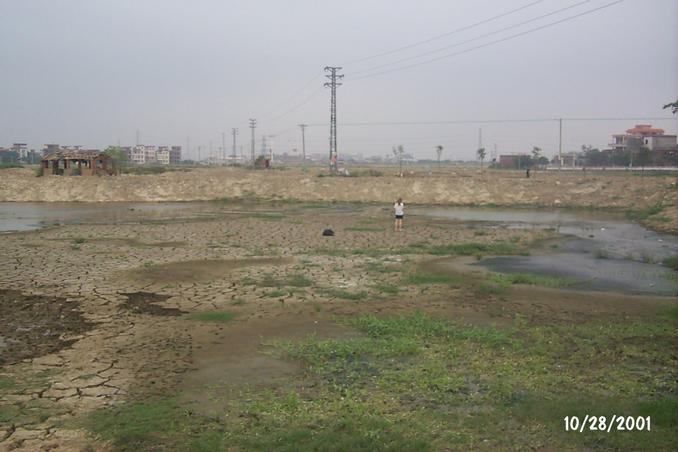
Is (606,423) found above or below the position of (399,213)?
below

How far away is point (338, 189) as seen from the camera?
49.3 m

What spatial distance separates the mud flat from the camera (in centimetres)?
597

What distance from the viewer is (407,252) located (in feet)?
61.6

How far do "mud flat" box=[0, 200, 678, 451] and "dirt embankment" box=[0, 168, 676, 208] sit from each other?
102ft

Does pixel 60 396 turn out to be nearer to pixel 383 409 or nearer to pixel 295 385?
pixel 295 385

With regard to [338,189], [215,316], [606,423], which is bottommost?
[606,423]

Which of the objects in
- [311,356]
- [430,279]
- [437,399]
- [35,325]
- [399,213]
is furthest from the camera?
[399,213]

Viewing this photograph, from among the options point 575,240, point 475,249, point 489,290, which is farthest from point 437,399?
point 575,240

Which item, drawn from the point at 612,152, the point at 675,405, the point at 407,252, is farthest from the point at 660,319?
the point at 612,152

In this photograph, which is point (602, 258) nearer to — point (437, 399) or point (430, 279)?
point (430, 279)

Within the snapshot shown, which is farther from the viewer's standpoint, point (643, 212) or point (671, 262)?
point (643, 212)

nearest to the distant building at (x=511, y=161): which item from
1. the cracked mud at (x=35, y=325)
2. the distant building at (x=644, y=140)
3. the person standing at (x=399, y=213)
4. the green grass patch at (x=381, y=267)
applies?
the distant building at (x=644, y=140)

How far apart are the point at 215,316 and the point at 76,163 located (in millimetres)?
53127

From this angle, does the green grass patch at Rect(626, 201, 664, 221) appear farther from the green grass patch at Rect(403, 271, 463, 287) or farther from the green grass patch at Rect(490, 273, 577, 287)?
the green grass patch at Rect(403, 271, 463, 287)
